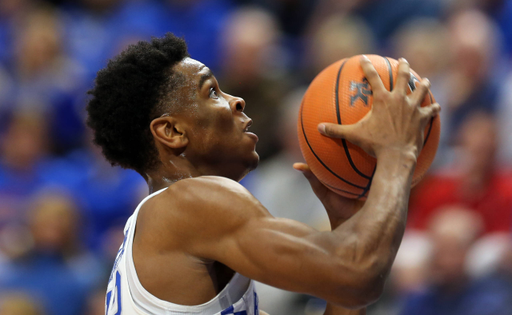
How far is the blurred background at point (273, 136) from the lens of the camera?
14.8 ft

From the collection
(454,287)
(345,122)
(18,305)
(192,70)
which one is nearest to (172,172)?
(192,70)

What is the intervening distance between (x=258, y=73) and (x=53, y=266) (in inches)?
101

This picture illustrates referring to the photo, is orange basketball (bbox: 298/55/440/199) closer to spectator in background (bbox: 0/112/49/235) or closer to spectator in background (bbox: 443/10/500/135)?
spectator in background (bbox: 443/10/500/135)

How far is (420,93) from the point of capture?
7.97 feet

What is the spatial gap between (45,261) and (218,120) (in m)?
3.20

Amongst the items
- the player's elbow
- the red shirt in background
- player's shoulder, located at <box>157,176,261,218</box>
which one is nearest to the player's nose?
player's shoulder, located at <box>157,176,261,218</box>

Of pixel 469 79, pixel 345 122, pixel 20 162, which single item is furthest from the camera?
pixel 20 162

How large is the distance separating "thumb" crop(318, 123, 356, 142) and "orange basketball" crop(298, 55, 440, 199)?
51 mm

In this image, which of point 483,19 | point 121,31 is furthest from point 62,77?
point 483,19

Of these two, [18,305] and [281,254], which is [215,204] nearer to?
[281,254]

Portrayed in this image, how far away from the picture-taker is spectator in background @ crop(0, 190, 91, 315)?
5.19 m

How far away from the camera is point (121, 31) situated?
7137mm

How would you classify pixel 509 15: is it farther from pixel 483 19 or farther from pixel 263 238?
pixel 263 238

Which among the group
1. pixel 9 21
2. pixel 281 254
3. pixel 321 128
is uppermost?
pixel 321 128
